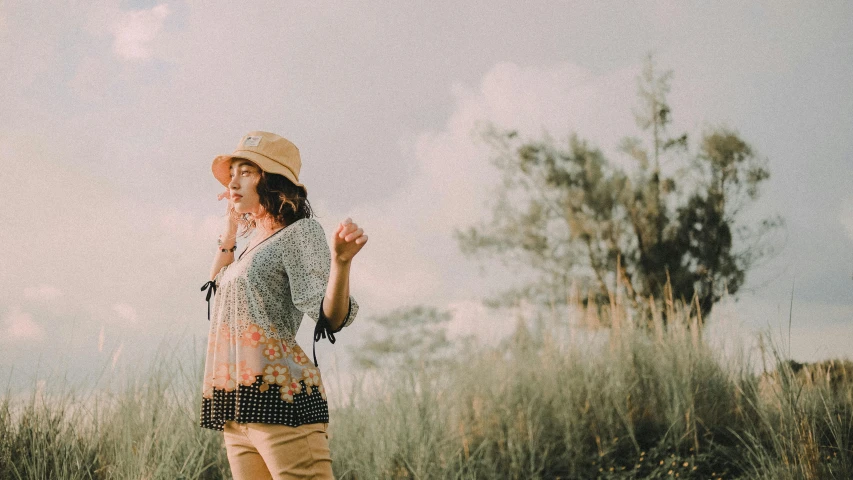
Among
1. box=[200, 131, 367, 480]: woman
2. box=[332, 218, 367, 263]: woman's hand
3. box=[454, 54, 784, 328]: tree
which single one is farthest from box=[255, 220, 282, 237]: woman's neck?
box=[454, 54, 784, 328]: tree

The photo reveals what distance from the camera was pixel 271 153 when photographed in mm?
2301

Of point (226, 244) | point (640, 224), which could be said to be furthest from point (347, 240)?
point (640, 224)

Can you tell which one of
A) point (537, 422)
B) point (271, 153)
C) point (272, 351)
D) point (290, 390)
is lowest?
point (537, 422)

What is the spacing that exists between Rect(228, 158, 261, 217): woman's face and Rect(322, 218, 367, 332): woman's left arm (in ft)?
1.58

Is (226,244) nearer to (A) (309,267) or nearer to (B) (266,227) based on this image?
(B) (266,227)

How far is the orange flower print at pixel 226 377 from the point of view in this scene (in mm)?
2094

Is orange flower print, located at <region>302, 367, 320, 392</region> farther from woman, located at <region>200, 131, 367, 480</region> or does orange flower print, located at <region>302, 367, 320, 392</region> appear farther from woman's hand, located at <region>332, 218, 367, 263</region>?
woman's hand, located at <region>332, 218, 367, 263</region>

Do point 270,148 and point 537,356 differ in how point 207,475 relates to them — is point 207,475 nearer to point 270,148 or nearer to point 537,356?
point 270,148

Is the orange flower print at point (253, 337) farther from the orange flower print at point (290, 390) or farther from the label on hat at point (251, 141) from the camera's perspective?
the label on hat at point (251, 141)

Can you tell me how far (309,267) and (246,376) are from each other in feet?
1.16

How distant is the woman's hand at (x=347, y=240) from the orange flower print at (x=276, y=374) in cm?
41

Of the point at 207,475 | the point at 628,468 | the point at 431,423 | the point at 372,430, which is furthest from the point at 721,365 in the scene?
the point at 207,475

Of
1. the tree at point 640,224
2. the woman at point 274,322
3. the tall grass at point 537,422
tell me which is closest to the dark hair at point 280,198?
the woman at point 274,322

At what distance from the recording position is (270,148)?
2309 millimetres
